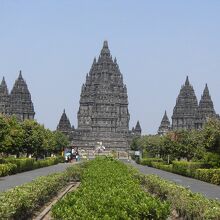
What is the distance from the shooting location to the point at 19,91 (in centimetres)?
17050

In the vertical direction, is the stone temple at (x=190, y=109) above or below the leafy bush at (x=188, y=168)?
above

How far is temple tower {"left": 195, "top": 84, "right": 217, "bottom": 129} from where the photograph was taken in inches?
6658

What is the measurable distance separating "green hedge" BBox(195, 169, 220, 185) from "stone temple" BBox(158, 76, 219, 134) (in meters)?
122

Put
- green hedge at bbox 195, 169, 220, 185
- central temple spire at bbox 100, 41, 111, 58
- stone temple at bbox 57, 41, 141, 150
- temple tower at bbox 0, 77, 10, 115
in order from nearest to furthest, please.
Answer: green hedge at bbox 195, 169, 220, 185
stone temple at bbox 57, 41, 141, 150
temple tower at bbox 0, 77, 10, 115
central temple spire at bbox 100, 41, 111, 58

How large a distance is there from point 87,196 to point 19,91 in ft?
518

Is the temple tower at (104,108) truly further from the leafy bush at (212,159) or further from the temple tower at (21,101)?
the leafy bush at (212,159)

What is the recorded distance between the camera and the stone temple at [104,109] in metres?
167

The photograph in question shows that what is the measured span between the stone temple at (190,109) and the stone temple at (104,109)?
15.0m

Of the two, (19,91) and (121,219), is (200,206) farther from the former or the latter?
(19,91)

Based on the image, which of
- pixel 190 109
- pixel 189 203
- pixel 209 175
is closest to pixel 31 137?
pixel 209 175

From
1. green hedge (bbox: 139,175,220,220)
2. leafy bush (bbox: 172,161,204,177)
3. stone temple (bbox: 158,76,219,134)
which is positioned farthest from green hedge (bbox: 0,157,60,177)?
stone temple (bbox: 158,76,219,134)

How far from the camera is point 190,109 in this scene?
172 meters

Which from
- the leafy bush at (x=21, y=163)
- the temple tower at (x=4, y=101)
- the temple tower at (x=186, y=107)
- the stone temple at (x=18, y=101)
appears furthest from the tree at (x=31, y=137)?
the temple tower at (x=186, y=107)

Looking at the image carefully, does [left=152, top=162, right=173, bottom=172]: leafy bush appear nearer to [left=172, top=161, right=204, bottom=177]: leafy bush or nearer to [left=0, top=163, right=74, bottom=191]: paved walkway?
[left=172, top=161, right=204, bottom=177]: leafy bush
